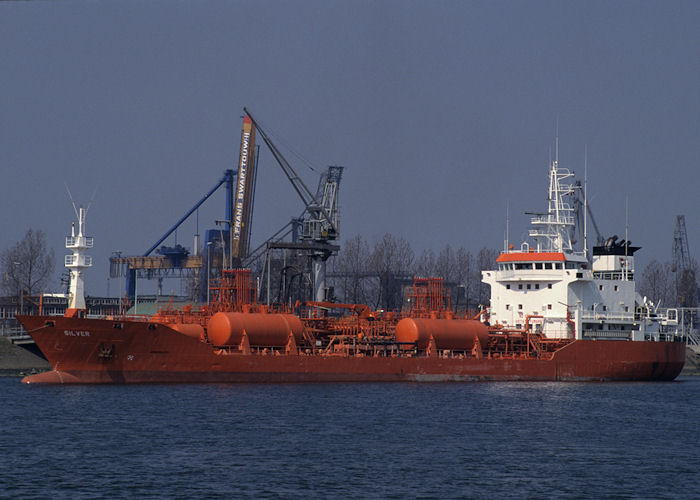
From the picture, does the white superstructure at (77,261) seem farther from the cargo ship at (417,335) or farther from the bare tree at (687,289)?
the bare tree at (687,289)

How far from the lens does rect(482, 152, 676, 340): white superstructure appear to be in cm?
6025

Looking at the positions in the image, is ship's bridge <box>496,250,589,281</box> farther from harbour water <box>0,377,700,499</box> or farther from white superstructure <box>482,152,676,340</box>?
harbour water <box>0,377,700,499</box>

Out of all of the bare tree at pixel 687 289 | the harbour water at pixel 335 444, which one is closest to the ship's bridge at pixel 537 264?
the harbour water at pixel 335 444

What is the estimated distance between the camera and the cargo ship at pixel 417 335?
48344mm

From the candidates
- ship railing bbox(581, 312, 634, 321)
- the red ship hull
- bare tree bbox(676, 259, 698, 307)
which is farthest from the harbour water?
bare tree bbox(676, 259, 698, 307)

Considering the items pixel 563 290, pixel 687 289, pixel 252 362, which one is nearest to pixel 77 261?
pixel 252 362

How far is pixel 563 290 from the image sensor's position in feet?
197

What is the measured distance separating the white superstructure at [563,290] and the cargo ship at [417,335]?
0.25 feet

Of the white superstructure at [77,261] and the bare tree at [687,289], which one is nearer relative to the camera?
the white superstructure at [77,261]

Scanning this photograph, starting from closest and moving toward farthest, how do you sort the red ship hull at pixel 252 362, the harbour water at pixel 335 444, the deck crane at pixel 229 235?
1. the harbour water at pixel 335 444
2. the red ship hull at pixel 252 362
3. the deck crane at pixel 229 235

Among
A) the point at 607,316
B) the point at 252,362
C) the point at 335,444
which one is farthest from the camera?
the point at 607,316

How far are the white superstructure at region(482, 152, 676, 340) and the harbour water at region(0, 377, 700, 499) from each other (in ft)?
35.8

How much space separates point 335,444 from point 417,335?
22.6m

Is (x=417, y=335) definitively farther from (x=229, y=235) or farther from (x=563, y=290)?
(x=229, y=235)
